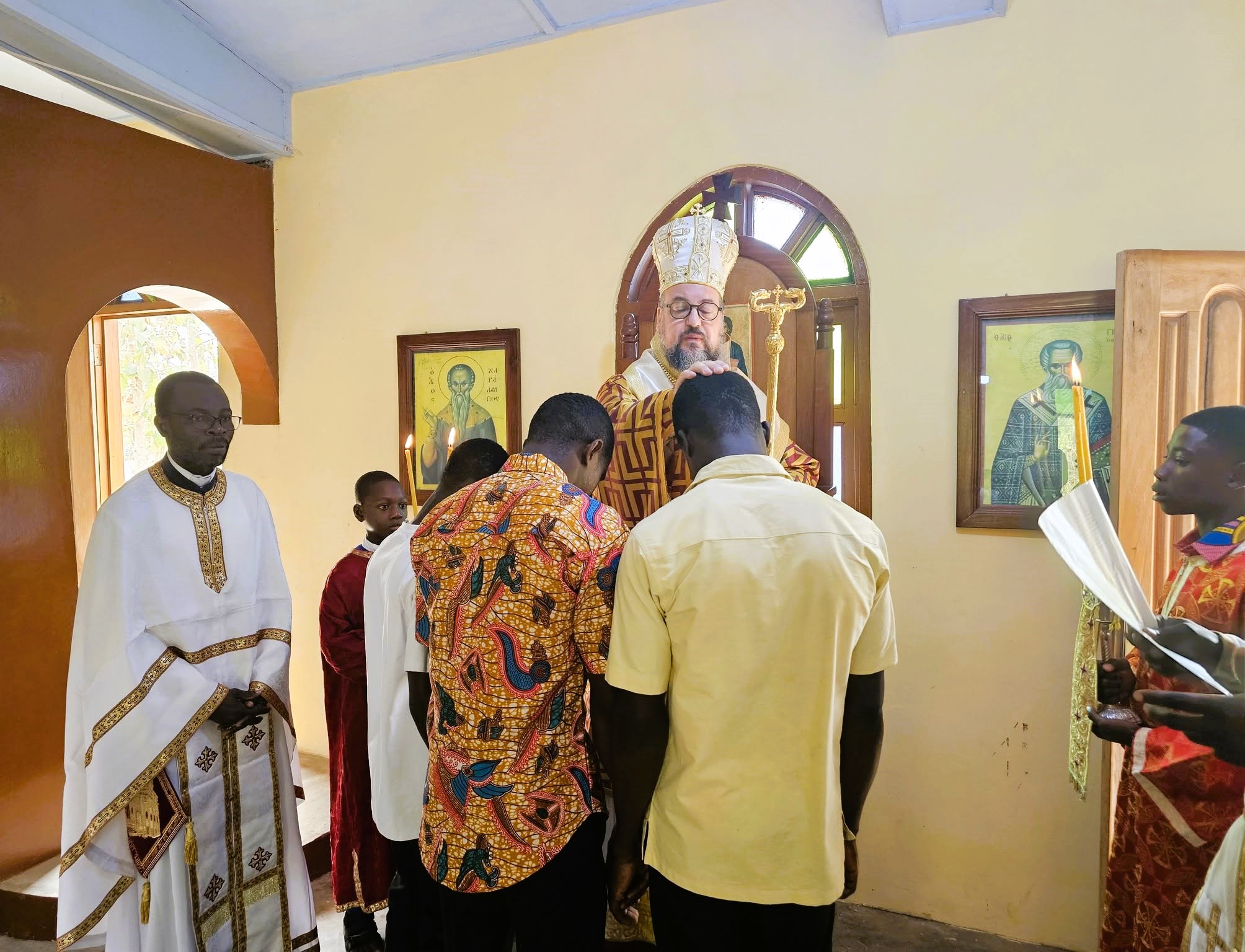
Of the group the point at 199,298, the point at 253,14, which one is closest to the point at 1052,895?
the point at 199,298

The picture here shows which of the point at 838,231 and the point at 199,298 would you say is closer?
the point at 838,231

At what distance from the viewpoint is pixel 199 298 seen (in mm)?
3885

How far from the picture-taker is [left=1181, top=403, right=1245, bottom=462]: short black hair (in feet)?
5.83

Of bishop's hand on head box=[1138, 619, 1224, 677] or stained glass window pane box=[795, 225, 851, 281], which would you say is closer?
bishop's hand on head box=[1138, 619, 1224, 677]

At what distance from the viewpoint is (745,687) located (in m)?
1.43

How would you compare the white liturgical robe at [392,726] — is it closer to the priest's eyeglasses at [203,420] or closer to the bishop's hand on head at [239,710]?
the bishop's hand on head at [239,710]

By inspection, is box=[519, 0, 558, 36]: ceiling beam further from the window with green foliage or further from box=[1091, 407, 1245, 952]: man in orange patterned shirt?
box=[1091, 407, 1245, 952]: man in orange patterned shirt

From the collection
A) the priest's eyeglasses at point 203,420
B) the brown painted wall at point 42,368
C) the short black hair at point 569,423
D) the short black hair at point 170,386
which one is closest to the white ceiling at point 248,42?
the brown painted wall at point 42,368

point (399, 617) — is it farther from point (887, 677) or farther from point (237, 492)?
point (887, 677)

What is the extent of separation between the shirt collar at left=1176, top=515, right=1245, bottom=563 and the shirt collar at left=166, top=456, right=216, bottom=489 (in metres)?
2.73

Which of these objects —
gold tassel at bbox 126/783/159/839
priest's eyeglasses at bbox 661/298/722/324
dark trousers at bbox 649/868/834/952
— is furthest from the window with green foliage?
gold tassel at bbox 126/783/159/839

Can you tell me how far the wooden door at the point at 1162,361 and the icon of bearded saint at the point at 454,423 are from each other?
2.53 metres

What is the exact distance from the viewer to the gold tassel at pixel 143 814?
7.30ft

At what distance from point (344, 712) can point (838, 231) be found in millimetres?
2502
